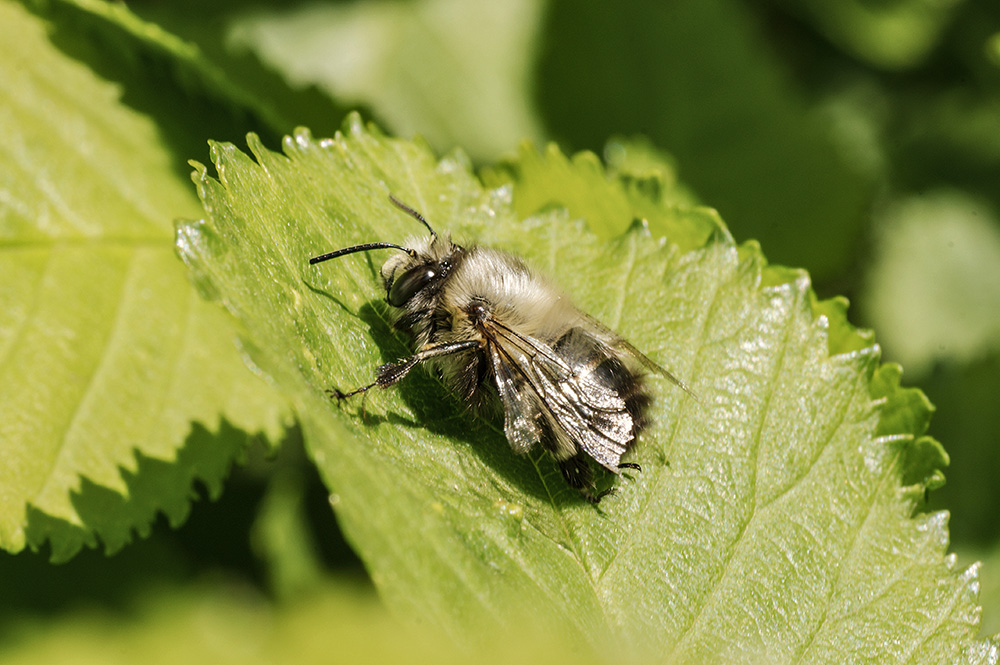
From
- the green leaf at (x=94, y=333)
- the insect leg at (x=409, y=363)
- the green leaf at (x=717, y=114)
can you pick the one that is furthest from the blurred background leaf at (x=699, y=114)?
the insect leg at (x=409, y=363)

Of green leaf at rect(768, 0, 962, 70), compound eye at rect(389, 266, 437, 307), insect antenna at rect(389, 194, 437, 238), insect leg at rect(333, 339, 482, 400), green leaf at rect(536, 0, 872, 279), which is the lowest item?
insect leg at rect(333, 339, 482, 400)

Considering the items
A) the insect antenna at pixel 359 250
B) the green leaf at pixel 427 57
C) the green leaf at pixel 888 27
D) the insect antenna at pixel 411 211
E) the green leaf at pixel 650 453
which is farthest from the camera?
the green leaf at pixel 888 27

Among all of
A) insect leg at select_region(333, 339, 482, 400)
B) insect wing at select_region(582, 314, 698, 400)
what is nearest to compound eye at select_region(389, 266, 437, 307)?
insect leg at select_region(333, 339, 482, 400)

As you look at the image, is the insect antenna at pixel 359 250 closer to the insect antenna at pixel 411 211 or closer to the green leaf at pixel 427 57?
the insect antenna at pixel 411 211

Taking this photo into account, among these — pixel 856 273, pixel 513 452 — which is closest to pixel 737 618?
pixel 513 452

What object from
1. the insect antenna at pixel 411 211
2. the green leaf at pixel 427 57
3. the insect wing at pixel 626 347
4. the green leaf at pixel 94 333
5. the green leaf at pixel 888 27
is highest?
the green leaf at pixel 888 27

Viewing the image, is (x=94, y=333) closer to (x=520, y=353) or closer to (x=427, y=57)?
(x=520, y=353)

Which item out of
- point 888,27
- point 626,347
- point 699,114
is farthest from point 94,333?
point 888,27

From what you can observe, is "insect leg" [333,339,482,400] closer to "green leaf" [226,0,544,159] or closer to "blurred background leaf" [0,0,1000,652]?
"blurred background leaf" [0,0,1000,652]
